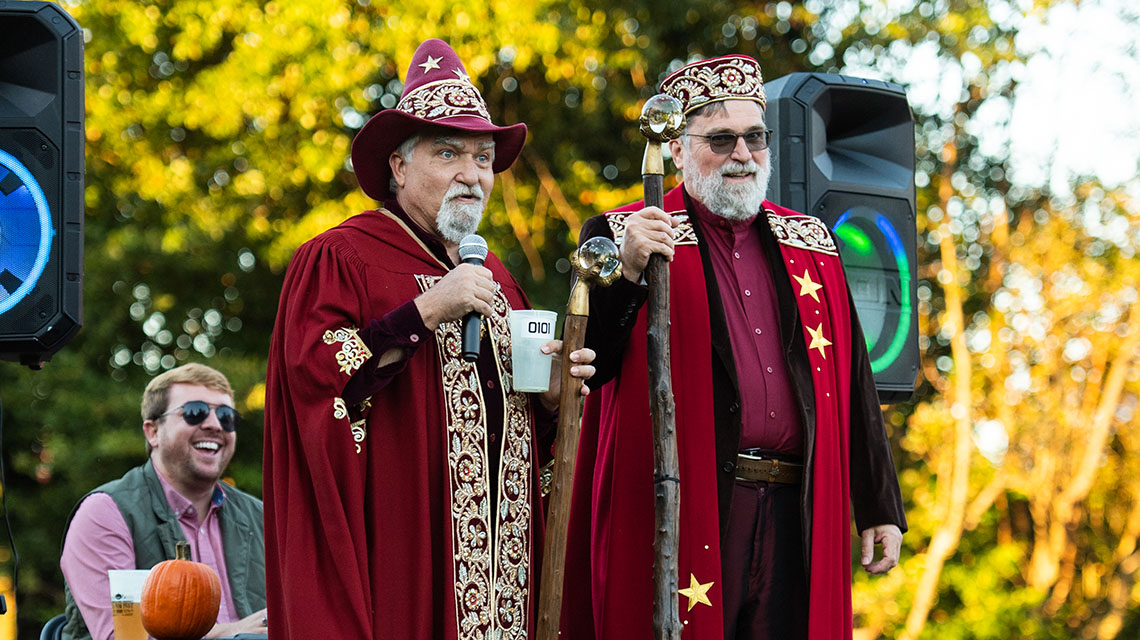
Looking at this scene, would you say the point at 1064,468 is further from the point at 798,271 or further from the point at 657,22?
the point at 798,271

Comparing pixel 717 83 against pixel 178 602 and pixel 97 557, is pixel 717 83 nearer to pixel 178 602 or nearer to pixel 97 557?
pixel 178 602

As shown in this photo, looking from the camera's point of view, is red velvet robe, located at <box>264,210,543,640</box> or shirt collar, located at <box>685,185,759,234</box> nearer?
red velvet robe, located at <box>264,210,543,640</box>

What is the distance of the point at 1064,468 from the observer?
15039mm

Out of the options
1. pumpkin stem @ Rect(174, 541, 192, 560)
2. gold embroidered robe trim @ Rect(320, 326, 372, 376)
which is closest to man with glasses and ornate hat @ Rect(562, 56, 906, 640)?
gold embroidered robe trim @ Rect(320, 326, 372, 376)

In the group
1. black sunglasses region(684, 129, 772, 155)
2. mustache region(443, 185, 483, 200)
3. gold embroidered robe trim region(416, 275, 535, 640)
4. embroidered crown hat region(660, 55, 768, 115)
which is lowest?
gold embroidered robe trim region(416, 275, 535, 640)

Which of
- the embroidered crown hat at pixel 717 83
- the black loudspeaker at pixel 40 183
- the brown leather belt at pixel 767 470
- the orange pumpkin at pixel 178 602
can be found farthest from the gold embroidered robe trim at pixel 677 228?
the orange pumpkin at pixel 178 602

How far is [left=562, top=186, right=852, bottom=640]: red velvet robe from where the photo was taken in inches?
156

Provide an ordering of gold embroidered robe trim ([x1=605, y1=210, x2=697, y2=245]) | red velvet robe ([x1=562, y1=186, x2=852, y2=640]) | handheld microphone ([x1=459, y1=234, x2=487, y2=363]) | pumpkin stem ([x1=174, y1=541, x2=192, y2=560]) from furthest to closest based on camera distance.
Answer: pumpkin stem ([x1=174, y1=541, x2=192, y2=560])
gold embroidered robe trim ([x1=605, y1=210, x2=697, y2=245])
red velvet robe ([x1=562, y1=186, x2=852, y2=640])
handheld microphone ([x1=459, y1=234, x2=487, y2=363])

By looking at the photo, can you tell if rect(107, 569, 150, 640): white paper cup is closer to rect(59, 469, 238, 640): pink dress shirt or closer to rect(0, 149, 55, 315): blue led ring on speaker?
rect(59, 469, 238, 640): pink dress shirt

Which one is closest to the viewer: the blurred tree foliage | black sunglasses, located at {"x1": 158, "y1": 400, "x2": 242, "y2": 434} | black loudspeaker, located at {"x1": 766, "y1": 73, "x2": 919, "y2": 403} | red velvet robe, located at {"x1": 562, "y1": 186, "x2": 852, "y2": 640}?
red velvet robe, located at {"x1": 562, "y1": 186, "x2": 852, "y2": 640}

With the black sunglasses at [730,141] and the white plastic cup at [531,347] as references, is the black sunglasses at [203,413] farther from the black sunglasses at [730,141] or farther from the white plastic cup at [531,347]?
the black sunglasses at [730,141]

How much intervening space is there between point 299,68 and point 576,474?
881 centimetres

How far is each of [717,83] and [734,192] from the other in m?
0.33

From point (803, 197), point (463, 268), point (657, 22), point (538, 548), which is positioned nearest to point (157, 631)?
point (538, 548)
